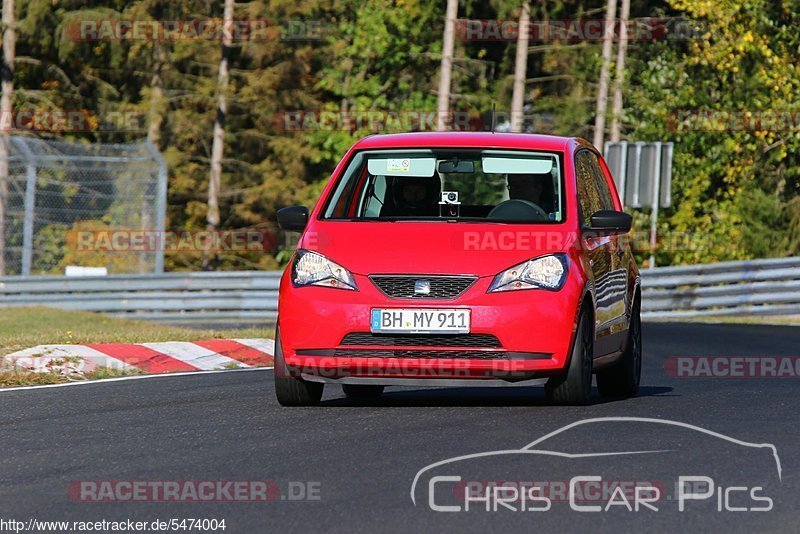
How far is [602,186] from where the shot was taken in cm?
1235

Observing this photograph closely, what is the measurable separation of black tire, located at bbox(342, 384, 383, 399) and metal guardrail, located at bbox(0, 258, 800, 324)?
17043 millimetres

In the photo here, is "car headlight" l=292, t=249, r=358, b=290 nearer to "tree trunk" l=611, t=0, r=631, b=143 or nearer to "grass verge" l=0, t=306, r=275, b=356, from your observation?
"grass verge" l=0, t=306, r=275, b=356

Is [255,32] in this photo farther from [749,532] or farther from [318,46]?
[749,532]

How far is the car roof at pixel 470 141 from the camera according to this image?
11188 millimetres

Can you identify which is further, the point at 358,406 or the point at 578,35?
the point at 578,35

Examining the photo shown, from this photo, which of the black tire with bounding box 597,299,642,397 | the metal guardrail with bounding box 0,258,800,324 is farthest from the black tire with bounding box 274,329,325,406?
the metal guardrail with bounding box 0,258,800,324

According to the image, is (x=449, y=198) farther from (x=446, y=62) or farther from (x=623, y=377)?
(x=446, y=62)

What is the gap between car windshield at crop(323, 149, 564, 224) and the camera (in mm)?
11094

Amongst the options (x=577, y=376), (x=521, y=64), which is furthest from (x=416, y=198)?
(x=521, y=64)

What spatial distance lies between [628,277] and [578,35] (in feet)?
130

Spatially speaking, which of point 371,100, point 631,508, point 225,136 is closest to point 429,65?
point 371,100

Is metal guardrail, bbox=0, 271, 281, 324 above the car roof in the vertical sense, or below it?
below

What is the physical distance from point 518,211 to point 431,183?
0.75 metres

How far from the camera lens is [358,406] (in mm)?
10617
